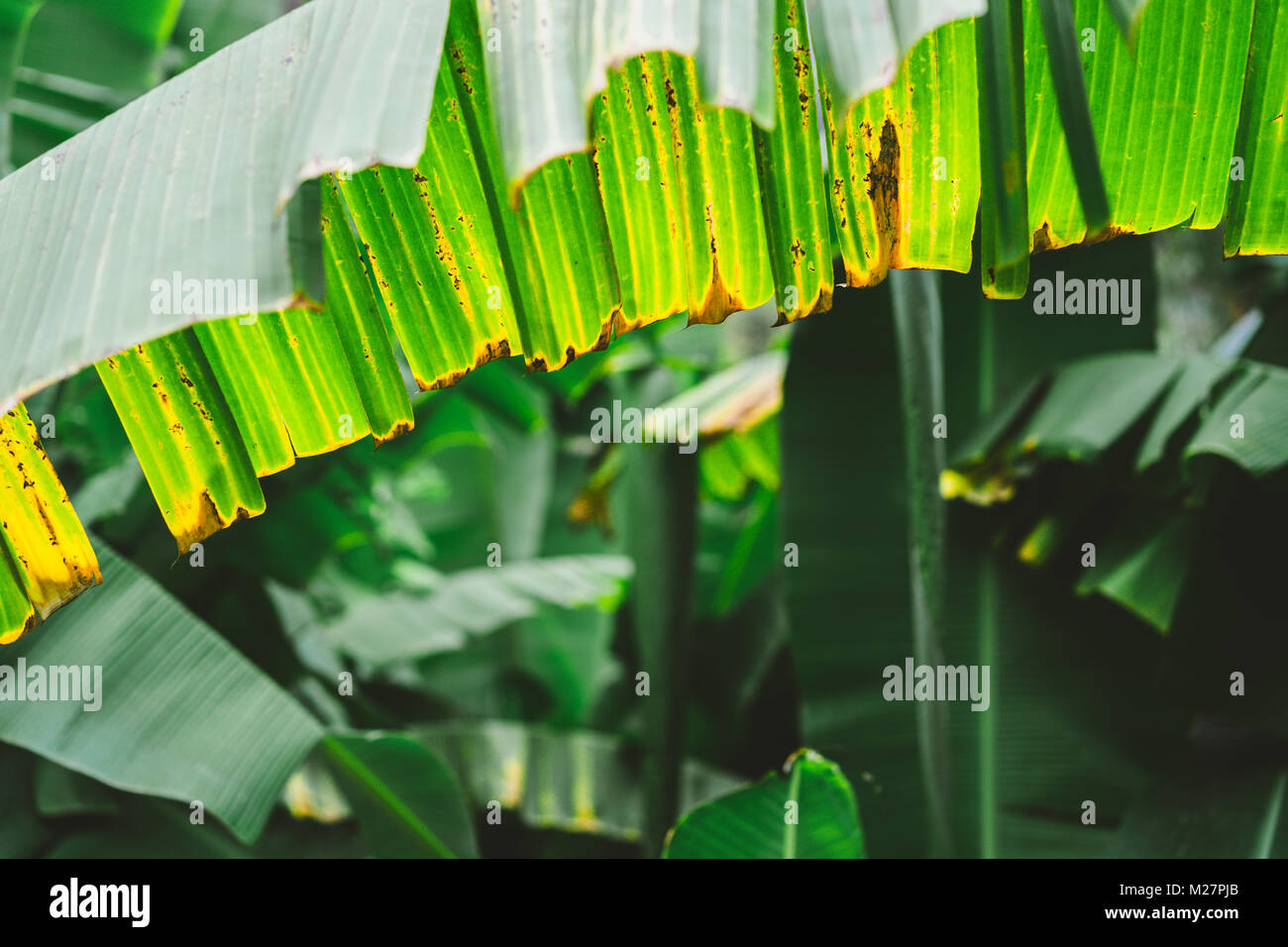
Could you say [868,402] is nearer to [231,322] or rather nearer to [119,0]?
[231,322]

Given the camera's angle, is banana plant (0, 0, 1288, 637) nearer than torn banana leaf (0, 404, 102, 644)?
Yes

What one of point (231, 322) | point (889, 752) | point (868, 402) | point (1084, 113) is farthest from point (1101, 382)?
point (231, 322)

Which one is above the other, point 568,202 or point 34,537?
point 568,202

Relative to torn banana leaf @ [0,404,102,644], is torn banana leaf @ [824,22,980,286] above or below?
above

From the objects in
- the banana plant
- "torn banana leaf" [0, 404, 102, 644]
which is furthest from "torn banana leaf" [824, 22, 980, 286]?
"torn banana leaf" [0, 404, 102, 644]

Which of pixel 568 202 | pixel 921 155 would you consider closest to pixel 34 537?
pixel 568 202

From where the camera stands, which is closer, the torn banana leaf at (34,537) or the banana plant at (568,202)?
the banana plant at (568,202)

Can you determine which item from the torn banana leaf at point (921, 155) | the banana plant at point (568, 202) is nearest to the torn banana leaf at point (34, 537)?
the banana plant at point (568, 202)

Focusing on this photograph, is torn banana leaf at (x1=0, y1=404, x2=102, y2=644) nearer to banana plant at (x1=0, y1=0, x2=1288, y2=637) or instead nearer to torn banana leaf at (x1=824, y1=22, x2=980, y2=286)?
banana plant at (x1=0, y1=0, x2=1288, y2=637)

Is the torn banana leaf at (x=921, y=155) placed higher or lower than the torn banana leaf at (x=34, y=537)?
higher

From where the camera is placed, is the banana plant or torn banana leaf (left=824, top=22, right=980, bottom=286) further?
torn banana leaf (left=824, top=22, right=980, bottom=286)

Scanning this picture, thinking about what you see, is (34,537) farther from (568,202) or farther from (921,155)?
(921,155)

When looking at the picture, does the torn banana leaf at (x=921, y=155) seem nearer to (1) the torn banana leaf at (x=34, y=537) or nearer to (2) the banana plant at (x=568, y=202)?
(2) the banana plant at (x=568, y=202)

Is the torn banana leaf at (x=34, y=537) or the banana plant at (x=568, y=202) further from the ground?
the banana plant at (x=568, y=202)
